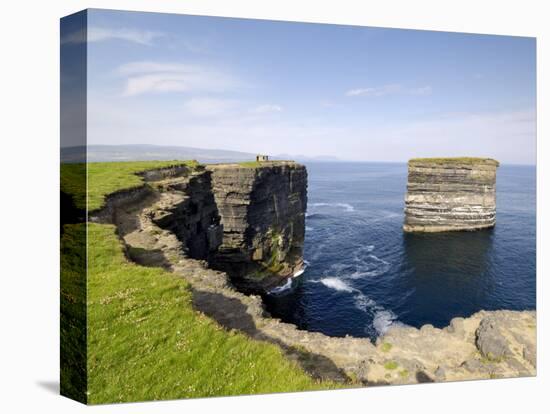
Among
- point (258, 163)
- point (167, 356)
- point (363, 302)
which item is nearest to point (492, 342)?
point (167, 356)

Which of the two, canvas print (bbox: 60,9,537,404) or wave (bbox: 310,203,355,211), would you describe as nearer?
canvas print (bbox: 60,9,537,404)

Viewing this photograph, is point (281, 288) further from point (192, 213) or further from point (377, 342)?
point (377, 342)

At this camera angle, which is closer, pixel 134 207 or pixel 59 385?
pixel 59 385

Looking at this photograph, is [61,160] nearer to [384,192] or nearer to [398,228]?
[398,228]

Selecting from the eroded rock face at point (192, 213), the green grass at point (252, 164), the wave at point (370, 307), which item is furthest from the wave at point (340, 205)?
the eroded rock face at point (192, 213)

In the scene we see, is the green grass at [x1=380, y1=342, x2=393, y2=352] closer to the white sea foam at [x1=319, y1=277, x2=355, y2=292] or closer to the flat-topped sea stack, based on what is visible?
the white sea foam at [x1=319, y1=277, x2=355, y2=292]

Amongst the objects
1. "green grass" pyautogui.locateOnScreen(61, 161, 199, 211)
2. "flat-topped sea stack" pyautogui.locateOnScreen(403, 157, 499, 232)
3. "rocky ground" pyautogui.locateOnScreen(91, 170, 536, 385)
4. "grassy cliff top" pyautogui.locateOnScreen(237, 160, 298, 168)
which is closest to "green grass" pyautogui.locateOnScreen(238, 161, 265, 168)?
"grassy cliff top" pyautogui.locateOnScreen(237, 160, 298, 168)

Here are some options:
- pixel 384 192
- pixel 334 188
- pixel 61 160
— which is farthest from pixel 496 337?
pixel 334 188
